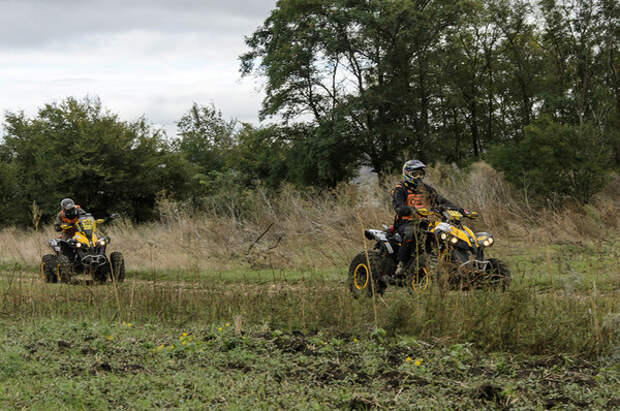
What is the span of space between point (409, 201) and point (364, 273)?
4.10ft

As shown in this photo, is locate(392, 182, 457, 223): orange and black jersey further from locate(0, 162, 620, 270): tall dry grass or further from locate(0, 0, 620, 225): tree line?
locate(0, 0, 620, 225): tree line

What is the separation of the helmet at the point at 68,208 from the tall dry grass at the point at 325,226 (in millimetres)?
1932

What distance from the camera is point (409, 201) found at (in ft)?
31.9

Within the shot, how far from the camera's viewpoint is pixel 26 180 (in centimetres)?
3475

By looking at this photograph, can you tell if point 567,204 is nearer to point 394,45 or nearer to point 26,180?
point 394,45

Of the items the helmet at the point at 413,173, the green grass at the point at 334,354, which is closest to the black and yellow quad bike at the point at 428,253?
the helmet at the point at 413,173

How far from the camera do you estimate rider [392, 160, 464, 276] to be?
935cm

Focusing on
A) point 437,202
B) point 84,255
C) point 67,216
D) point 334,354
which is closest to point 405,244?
point 437,202

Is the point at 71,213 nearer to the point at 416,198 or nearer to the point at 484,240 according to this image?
the point at 416,198

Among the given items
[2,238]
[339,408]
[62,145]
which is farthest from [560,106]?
[339,408]

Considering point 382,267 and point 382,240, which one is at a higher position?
point 382,240

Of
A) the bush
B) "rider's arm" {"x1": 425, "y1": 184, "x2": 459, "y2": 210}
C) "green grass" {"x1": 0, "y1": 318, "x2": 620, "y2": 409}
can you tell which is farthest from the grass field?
the bush

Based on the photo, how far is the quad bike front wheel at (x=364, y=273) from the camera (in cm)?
938

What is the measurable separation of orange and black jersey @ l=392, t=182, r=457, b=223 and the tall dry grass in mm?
4519
